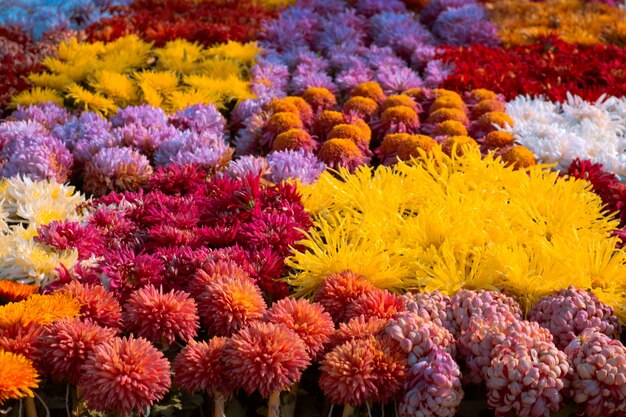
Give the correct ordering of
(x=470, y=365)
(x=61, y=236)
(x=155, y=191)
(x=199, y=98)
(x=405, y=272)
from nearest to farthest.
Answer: (x=470, y=365) < (x=405, y=272) < (x=61, y=236) < (x=155, y=191) < (x=199, y=98)

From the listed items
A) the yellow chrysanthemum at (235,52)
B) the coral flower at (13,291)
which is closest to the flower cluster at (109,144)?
the yellow chrysanthemum at (235,52)

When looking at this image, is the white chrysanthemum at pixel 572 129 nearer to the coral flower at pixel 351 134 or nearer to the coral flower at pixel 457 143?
the coral flower at pixel 457 143

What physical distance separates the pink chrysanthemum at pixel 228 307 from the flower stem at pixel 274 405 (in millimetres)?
188

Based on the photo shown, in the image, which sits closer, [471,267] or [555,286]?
[555,286]

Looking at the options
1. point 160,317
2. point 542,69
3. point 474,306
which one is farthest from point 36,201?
point 542,69

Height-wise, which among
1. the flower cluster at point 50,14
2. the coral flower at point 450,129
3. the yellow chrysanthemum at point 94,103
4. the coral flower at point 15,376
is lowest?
the flower cluster at point 50,14

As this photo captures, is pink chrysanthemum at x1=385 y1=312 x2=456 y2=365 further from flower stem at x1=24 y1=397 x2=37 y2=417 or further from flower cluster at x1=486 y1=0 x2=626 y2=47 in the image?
flower cluster at x1=486 y1=0 x2=626 y2=47

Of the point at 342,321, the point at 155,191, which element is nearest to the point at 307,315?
the point at 342,321

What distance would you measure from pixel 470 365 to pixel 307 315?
1.20 ft

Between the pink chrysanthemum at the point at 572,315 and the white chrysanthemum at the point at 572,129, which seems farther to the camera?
the white chrysanthemum at the point at 572,129

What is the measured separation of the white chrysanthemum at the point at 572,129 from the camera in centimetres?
318

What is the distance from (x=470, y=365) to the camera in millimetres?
1750

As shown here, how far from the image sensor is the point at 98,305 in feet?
6.06

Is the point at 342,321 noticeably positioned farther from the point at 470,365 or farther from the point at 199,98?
the point at 199,98
